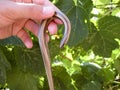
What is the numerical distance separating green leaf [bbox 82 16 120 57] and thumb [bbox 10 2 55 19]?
594mm

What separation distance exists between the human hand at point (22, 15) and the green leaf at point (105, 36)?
0.43 m

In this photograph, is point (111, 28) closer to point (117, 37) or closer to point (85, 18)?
point (117, 37)

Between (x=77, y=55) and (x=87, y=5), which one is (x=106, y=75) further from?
(x=87, y=5)

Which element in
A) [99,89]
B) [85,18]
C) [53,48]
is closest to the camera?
[85,18]

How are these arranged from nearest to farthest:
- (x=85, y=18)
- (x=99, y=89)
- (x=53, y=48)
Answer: (x=85, y=18), (x=53, y=48), (x=99, y=89)

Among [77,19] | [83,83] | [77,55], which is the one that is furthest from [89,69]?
[77,19]

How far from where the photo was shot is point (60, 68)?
1.60 meters

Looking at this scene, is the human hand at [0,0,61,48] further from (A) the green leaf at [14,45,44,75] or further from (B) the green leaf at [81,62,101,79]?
(B) the green leaf at [81,62,101,79]

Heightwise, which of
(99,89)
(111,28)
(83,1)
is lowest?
(99,89)

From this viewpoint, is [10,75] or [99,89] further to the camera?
[99,89]

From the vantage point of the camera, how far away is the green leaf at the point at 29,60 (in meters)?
1.46

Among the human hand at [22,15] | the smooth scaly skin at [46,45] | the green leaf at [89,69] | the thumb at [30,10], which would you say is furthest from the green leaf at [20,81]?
the smooth scaly skin at [46,45]

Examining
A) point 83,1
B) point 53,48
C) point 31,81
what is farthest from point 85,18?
point 31,81

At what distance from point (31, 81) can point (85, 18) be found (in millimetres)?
288
